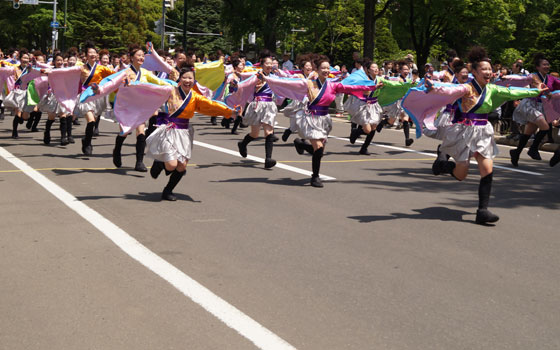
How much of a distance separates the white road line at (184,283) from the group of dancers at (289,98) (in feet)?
4.40

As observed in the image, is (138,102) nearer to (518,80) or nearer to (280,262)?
(280,262)

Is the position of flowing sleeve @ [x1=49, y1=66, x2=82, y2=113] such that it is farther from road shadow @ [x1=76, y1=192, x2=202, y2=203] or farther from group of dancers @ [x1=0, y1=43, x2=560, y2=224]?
road shadow @ [x1=76, y1=192, x2=202, y2=203]

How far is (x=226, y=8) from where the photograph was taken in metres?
47.1

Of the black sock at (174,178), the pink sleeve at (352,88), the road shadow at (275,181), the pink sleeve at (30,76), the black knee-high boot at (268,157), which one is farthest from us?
the pink sleeve at (30,76)

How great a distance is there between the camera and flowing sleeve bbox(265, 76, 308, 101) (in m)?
11.7

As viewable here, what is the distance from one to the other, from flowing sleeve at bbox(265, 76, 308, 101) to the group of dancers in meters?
0.02

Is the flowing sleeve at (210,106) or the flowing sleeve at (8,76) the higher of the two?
the flowing sleeve at (210,106)

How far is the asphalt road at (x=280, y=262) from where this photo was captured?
5.11 m

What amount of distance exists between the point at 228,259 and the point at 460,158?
11.8 ft

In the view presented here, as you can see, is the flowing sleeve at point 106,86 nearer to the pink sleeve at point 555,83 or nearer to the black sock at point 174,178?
the black sock at point 174,178

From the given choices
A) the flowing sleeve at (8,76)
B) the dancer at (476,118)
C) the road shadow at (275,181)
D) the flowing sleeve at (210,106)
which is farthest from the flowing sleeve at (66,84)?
the dancer at (476,118)

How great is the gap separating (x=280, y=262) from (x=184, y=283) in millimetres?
1084

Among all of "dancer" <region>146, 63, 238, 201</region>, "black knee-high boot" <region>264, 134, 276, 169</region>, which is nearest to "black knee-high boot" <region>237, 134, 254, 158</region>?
"black knee-high boot" <region>264, 134, 276, 169</region>

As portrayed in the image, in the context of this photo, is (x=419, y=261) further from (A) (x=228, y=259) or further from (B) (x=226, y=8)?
(B) (x=226, y=8)
